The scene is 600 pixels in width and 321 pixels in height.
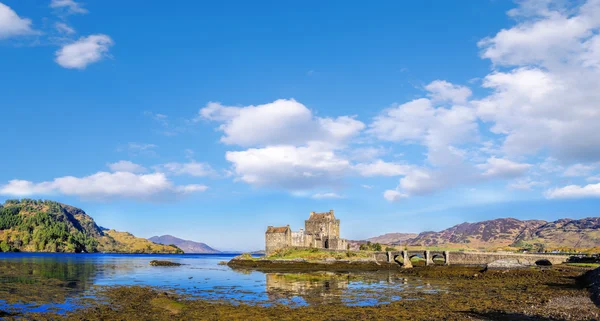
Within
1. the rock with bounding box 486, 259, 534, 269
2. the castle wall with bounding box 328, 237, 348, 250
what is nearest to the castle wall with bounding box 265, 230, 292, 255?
the castle wall with bounding box 328, 237, 348, 250

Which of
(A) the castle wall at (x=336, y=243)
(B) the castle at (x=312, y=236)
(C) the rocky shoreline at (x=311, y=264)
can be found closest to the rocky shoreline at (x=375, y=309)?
(C) the rocky shoreline at (x=311, y=264)

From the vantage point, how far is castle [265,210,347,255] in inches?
4690

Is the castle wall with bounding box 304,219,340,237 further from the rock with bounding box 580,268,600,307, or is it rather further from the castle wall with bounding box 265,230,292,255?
the rock with bounding box 580,268,600,307

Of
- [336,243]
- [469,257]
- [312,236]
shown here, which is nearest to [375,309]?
[469,257]

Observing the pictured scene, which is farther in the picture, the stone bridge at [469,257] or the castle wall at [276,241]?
the castle wall at [276,241]

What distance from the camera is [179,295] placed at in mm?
41000

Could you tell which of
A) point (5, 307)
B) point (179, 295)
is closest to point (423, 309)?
point (179, 295)

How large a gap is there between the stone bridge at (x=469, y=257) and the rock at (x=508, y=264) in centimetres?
270

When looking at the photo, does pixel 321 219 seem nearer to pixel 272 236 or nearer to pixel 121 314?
pixel 272 236

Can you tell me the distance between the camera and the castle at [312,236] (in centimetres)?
11912

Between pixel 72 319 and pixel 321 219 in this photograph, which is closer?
pixel 72 319

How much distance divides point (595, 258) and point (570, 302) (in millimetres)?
74094

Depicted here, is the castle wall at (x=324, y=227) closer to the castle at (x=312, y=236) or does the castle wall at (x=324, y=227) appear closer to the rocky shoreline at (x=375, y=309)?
the castle at (x=312, y=236)

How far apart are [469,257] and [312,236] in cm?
4383
